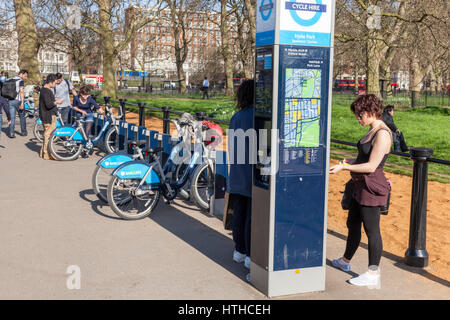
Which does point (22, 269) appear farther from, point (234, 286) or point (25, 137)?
point (25, 137)

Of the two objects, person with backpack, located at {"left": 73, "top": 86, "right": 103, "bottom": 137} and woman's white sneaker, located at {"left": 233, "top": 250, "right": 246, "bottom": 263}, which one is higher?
person with backpack, located at {"left": 73, "top": 86, "right": 103, "bottom": 137}

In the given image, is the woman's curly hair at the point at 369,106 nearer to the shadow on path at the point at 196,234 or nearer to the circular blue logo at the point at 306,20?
the circular blue logo at the point at 306,20

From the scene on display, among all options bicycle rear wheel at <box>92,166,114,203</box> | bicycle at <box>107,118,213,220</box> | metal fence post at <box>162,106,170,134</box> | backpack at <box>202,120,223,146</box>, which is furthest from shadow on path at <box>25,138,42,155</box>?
backpack at <box>202,120,223,146</box>

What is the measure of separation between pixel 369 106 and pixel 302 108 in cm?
73

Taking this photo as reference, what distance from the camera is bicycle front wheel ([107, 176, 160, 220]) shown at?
262 inches

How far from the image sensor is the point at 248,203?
5.05 meters

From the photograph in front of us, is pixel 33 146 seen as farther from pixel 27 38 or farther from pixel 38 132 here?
pixel 27 38

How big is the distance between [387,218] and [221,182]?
2.30 m

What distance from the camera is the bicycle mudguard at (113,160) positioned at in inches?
288

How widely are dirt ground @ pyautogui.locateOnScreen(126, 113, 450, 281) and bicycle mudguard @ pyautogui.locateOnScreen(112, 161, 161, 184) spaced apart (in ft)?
3.83

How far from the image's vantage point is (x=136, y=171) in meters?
6.77

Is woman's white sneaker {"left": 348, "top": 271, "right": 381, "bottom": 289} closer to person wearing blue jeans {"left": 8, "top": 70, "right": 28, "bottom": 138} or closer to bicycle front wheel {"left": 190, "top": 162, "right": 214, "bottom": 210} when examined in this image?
bicycle front wheel {"left": 190, "top": 162, "right": 214, "bottom": 210}

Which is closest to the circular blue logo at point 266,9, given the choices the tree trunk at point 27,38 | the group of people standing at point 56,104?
the group of people standing at point 56,104
